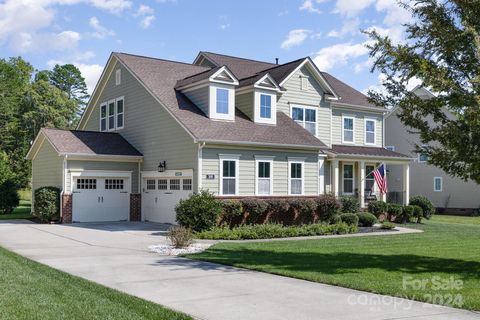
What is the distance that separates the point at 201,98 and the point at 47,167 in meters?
9.21

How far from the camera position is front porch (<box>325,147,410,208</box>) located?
28.7m

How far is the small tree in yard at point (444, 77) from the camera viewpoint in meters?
11.1

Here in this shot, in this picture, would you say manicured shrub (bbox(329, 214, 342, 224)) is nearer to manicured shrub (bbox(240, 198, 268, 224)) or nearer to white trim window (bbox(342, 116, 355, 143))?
manicured shrub (bbox(240, 198, 268, 224))

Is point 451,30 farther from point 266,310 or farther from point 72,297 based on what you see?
point 72,297

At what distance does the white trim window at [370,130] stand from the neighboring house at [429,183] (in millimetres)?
6067

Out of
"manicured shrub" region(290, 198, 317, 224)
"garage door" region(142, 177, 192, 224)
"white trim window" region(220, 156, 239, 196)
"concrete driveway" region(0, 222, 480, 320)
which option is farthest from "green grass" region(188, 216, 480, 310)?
"garage door" region(142, 177, 192, 224)

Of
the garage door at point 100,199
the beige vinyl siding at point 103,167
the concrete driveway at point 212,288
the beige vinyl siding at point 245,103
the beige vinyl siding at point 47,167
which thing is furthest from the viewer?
the beige vinyl siding at point 47,167

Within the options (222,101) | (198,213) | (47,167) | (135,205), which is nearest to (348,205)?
(222,101)

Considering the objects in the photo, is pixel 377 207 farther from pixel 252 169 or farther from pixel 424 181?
pixel 424 181

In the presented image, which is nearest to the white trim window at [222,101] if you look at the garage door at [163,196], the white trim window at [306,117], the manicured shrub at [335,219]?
the garage door at [163,196]

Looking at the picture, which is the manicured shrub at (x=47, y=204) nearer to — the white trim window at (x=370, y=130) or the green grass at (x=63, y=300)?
the green grass at (x=63, y=300)

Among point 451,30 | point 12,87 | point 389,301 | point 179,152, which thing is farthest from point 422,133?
point 12,87

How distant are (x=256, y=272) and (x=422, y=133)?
4.71m

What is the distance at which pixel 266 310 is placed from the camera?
811cm
